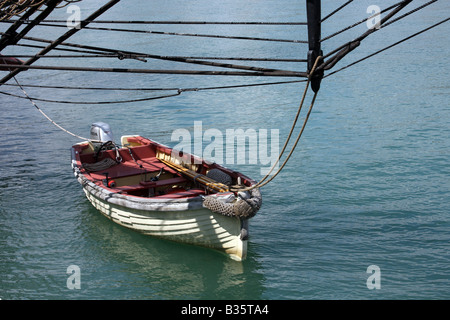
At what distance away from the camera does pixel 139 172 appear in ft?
53.8

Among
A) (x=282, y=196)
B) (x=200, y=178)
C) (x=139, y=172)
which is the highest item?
(x=139, y=172)

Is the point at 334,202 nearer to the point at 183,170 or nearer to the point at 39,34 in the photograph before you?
the point at 183,170

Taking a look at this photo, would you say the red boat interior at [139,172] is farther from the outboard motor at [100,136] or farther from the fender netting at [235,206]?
the fender netting at [235,206]

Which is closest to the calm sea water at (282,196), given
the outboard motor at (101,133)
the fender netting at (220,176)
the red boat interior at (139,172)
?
the red boat interior at (139,172)

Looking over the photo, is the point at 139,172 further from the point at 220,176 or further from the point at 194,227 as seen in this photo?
the point at 194,227

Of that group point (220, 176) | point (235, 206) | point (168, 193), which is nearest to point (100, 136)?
point (168, 193)

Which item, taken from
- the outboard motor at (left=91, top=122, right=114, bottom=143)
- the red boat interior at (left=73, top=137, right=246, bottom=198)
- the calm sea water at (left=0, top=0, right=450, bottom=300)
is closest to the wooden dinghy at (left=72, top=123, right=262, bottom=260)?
the red boat interior at (left=73, top=137, right=246, bottom=198)

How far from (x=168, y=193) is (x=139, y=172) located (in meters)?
1.58

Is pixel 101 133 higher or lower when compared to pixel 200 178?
higher

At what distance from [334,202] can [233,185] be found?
13.6 ft

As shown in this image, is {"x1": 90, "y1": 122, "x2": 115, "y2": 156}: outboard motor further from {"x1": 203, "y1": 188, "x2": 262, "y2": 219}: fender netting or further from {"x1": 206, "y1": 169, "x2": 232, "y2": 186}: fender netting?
{"x1": 203, "y1": 188, "x2": 262, "y2": 219}: fender netting

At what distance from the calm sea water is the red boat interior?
3.98ft

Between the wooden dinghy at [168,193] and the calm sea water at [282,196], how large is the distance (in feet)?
2.05

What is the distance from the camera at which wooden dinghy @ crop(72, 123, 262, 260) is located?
1274 cm
